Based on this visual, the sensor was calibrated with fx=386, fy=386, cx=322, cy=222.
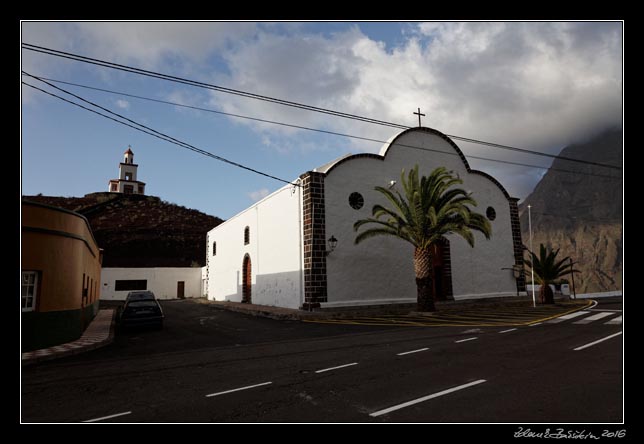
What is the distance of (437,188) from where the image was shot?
18.1 metres

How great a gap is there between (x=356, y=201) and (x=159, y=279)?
90.2 ft

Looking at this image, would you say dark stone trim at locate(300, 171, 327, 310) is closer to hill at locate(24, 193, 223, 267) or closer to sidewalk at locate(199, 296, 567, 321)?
sidewalk at locate(199, 296, 567, 321)

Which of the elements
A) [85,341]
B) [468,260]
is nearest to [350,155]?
[468,260]

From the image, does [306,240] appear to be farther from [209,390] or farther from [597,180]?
[597,180]

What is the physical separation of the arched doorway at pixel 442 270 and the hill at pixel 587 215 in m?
61.8

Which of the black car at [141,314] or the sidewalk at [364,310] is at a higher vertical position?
the black car at [141,314]

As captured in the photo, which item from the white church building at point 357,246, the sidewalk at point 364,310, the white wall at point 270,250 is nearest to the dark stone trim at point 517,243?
the white church building at point 357,246

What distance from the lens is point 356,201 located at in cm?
2120

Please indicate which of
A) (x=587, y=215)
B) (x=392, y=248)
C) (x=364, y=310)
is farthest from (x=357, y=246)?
(x=587, y=215)

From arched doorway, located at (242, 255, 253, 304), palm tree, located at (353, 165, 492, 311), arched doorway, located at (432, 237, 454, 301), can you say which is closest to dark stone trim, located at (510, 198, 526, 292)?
arched doorway, located at (432, 237, 454, 301)

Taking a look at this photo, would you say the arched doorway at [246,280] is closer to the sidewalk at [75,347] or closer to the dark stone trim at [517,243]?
the sidewalk at [75,347]

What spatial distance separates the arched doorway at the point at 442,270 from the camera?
23.0 m

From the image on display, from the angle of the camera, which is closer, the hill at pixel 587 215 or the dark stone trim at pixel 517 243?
the dark stone trim at pixel 517 243

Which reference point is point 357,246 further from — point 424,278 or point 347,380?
point 347,380
